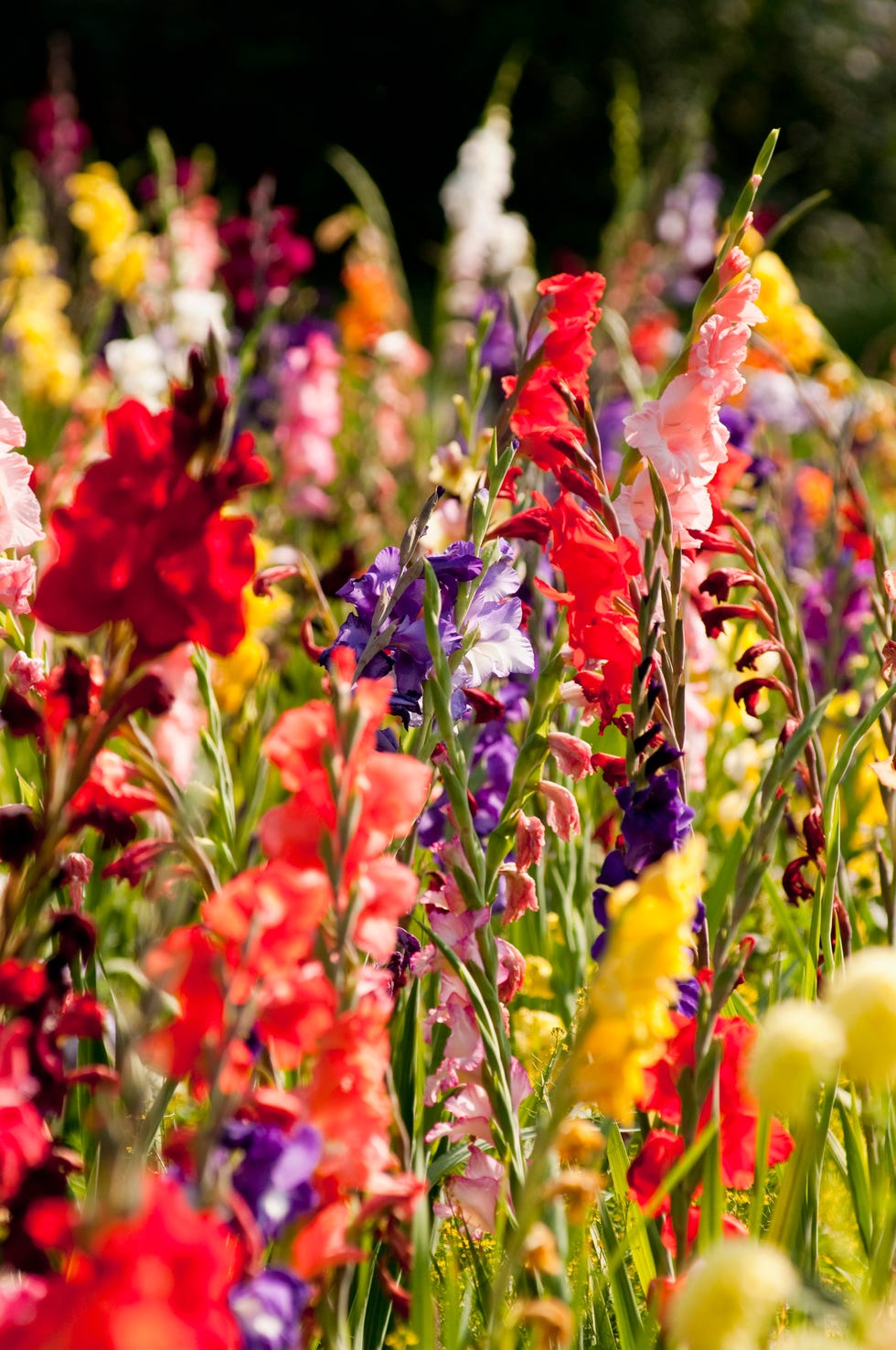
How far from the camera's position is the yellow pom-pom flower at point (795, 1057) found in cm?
57

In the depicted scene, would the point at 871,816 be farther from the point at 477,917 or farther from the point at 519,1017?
the point at 477,917

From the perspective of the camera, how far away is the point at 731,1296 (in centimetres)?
53

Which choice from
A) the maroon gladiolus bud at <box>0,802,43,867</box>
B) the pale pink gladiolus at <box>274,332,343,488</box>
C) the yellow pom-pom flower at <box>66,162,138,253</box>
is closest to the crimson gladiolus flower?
the maroon gladiolus bud at <box>0,802,43,867</box>

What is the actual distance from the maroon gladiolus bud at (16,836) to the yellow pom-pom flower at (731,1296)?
0.45m

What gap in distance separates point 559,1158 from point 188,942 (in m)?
0.43

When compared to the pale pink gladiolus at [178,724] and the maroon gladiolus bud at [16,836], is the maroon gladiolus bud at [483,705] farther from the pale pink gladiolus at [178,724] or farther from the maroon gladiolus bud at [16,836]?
the pale pink gladiolus at [178,724]

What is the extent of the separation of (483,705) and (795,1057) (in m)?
0.62

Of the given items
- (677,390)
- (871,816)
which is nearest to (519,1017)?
(871,816)

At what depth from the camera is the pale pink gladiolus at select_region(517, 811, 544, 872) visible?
3.37 feet

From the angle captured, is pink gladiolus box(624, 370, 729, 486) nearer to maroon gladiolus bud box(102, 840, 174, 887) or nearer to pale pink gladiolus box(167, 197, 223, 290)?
maroon gladiolus bud box(102, 840, 174, 887)

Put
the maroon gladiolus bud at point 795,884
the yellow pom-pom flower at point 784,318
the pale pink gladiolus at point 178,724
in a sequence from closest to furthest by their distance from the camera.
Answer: the maroon gladiolus bud at point 795,884 → the pale pink gladiolus at point 178,724 → the yellow pom-pom flower at point 784,318

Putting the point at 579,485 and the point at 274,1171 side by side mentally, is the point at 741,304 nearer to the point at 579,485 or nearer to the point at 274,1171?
the point at 579,485

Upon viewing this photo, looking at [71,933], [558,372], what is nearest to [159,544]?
[71,933]

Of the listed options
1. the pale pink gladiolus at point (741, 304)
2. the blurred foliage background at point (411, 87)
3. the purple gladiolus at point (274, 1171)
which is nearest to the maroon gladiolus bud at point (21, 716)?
the purple gladiolus at point (274, 1171)
